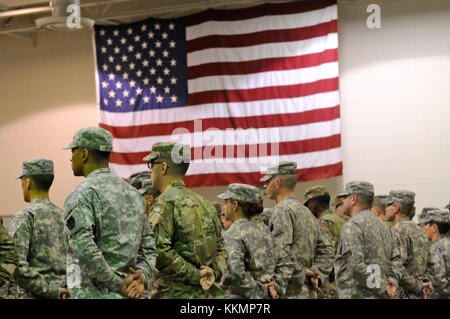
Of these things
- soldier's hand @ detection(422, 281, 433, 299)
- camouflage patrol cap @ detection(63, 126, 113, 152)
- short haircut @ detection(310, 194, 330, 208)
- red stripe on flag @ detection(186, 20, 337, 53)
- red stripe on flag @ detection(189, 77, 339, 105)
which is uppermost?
red stripe on flag @ detection(186, 20, 337, 53)

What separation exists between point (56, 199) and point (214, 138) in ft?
11.3

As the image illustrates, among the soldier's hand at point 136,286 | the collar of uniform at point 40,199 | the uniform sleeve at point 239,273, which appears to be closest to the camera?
the soldier's hand at point 136,286

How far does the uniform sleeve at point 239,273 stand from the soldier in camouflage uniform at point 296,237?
0.50 meters

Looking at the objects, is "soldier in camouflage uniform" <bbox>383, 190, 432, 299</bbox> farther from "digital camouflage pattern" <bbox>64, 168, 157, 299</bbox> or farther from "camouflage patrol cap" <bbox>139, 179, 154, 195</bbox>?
"digital camouflage pattern" <bbox>64, 168, 157, 299</bbox>

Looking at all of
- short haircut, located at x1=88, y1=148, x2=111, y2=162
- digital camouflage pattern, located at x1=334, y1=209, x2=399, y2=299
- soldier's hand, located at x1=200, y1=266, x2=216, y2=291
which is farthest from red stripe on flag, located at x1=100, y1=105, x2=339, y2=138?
short haircut, located at x1=88, y1=148, x2=111, y2=162

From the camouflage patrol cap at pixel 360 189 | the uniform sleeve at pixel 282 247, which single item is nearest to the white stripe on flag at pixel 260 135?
the camouflage patrol cap at pixel 360 189

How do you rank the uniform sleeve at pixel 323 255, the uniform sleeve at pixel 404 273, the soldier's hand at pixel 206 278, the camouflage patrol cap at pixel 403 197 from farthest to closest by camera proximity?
the camouflage patrol cap at pixel 403 197 → the uniform sleeve at pixel 404 273 → the uniform sleeve at pixel 323 255 → the soldier's hand at pixel 206 278

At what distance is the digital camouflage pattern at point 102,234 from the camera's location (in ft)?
13.3

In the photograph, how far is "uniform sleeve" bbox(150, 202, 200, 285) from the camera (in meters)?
4.84

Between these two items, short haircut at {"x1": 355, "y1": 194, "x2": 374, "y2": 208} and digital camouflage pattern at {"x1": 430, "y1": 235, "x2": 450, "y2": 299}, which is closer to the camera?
short haircut at {"x1": 355, "y1": 194, "x2": 374, "y2": 208}

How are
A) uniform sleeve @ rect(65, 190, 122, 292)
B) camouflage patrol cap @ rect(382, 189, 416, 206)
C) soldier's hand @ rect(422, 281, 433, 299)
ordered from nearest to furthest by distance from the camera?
uniform sleeve @ rect(65, 190, 122, 292)
soldier's hand @ rect(422, 281, 433, 299)
camouflage patrol cap @ rect(382, 189, 416, 206)

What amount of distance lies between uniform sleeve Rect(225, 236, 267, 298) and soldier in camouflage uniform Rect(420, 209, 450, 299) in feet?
11.1

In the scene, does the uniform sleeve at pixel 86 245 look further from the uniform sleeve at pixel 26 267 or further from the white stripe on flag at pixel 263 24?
the white stripe on flag at pixel 263 24

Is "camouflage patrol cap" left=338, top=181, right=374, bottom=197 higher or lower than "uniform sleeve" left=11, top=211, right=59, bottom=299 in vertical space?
higher
